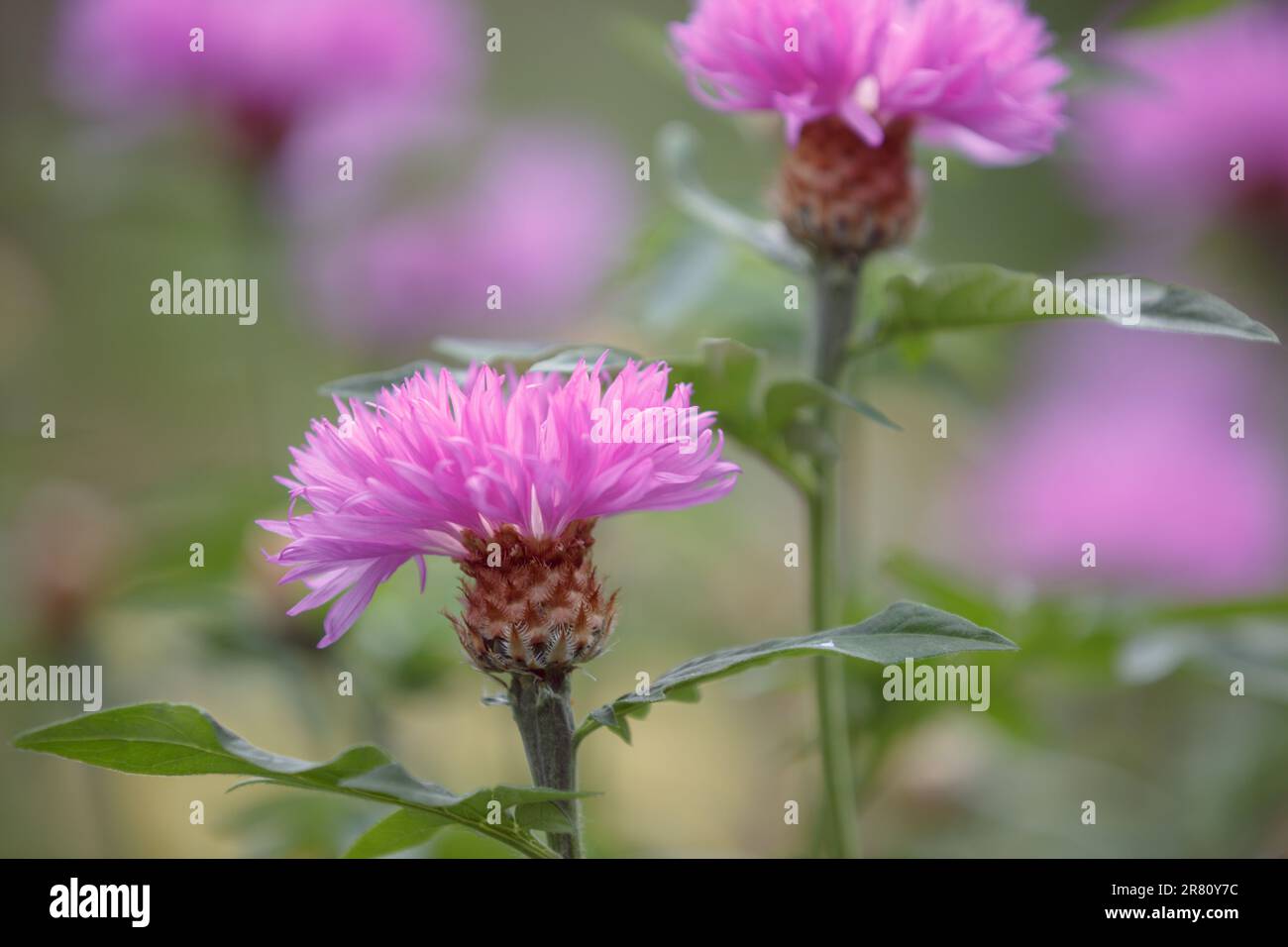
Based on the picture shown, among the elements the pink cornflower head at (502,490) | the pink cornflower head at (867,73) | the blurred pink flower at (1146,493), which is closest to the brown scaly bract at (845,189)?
the pink cornflower head at (867,73)

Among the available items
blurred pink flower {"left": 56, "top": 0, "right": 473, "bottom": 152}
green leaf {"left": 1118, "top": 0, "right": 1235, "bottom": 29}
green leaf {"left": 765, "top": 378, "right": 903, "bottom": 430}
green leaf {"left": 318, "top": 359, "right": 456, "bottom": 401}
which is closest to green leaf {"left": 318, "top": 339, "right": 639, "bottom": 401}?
green leaf {"left": 318, "top": 359, "right": 456, "bottom": 401}

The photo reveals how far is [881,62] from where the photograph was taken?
0.88m

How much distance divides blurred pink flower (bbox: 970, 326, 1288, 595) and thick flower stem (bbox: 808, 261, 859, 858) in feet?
3.35

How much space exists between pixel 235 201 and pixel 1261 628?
1.39 m

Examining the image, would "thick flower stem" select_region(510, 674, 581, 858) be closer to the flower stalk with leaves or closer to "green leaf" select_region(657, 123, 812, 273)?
the flower stalk with leaves

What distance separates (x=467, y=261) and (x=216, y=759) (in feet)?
4.86

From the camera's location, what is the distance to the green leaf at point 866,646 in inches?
26.6

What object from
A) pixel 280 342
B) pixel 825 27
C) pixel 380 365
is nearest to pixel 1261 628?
pixel 825 27

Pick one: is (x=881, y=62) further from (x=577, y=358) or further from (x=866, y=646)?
(x=866, y=646)

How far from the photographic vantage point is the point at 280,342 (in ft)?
9.57

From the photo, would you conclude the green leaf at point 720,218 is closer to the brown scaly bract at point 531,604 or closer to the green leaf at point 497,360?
the green leaf at point 497,360

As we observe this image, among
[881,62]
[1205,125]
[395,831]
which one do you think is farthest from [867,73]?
[1205,125]
